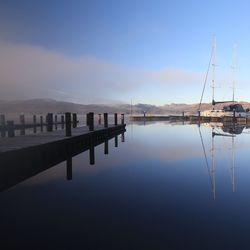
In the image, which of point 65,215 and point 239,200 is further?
point 239,200

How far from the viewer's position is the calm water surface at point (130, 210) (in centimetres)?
643

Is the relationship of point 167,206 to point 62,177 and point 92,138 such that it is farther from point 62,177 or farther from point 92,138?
point 92,138

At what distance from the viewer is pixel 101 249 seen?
19.5ft

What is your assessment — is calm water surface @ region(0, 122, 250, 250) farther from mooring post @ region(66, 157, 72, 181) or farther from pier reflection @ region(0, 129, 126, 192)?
pier reflection @ region(0, 129, 126, 192)

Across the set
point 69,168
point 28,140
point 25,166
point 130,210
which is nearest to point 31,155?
point 25,166

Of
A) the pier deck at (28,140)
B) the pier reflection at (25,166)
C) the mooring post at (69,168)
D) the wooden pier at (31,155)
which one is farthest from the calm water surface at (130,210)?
the pier deck at (28,140)

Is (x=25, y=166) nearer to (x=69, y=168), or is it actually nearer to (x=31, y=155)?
(x=31, y=155)

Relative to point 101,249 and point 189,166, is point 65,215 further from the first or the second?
point 189,166

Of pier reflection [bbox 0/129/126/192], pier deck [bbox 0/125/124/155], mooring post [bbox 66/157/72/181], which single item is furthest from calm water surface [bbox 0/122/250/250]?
pier deck [bbox 0/125/124/155]

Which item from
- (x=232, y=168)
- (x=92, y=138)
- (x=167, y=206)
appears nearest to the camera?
(x=167, y=206)

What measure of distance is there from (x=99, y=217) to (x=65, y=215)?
3.13ft

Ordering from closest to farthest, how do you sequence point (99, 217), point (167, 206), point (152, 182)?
1. point (99, 217)
2. point (167, 206)
3. point (152, 182)

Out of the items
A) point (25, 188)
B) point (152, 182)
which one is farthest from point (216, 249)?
point (25, 188)

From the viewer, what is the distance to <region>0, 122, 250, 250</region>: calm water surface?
643 cm
